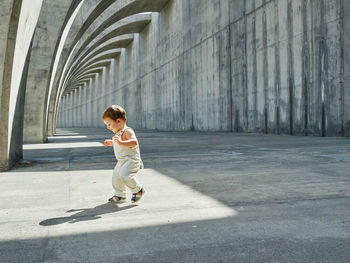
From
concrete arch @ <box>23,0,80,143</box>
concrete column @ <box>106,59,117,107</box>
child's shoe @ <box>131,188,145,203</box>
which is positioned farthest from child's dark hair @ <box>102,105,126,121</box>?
concrete column @ <box>106,59,117,107</box>

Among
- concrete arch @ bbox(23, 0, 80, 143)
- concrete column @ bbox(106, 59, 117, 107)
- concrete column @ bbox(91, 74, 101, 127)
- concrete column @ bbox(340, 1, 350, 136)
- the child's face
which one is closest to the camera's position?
the child's face

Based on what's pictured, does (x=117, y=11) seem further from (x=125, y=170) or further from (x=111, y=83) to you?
(x=111, y=83)

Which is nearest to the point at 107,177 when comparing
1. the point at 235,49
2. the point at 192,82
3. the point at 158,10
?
the point at 235,49

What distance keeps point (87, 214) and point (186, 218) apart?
0.82 m

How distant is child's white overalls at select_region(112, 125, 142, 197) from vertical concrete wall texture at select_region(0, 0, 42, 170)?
124 inches

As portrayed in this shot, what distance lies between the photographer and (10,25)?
552 cm

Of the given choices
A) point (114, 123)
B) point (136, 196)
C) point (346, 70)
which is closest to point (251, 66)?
point (346, 70)

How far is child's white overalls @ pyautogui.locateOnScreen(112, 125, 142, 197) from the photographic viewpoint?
→ 3.46 m

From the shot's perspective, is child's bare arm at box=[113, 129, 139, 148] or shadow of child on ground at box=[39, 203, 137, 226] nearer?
shadow of child on ground at box=[39, 203, 137, 226]

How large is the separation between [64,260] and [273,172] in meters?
3.58

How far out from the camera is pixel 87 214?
3.05 metres

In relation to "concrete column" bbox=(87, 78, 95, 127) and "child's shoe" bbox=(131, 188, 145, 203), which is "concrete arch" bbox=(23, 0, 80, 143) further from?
"concrete column" bbox=(87, 78, 95, 127)

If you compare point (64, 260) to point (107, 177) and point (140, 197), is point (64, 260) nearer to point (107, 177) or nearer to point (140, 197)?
point (140, 197)

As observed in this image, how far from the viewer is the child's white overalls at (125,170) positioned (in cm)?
346
